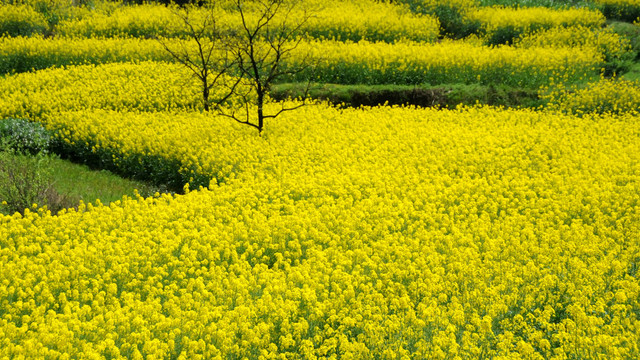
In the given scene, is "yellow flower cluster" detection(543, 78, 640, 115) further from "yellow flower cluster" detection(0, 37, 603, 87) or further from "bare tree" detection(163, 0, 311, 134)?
"bare tree" detection(163, 0, 311, 134)

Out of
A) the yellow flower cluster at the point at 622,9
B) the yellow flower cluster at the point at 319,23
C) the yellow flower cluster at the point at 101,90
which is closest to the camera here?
the yellow flower cluster at the point at 101,90

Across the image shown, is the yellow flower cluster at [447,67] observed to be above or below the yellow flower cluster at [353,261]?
above

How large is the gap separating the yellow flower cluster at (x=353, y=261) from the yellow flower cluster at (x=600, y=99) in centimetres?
388

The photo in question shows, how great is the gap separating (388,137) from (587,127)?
5.45 m

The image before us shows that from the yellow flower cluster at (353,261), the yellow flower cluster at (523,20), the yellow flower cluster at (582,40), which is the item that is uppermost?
the yellow flower cluster at (523,20)

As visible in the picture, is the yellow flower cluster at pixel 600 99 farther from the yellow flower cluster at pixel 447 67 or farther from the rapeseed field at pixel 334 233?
the yellow flower cluster at pixel 447 67

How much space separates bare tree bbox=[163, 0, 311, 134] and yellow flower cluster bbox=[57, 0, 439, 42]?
2.38 ft

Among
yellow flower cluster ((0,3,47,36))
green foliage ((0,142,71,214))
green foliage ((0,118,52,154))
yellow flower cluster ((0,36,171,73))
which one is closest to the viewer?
green foliage ((0,142,71,214))

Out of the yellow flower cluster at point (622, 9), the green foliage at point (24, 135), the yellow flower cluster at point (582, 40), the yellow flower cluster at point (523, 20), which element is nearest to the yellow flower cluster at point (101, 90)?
the green foliage at point (24, 135)

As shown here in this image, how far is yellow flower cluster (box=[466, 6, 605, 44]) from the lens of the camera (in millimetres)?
26172

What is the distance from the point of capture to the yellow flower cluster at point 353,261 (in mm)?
6582

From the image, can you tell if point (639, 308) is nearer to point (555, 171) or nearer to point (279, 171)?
point (555, 171)

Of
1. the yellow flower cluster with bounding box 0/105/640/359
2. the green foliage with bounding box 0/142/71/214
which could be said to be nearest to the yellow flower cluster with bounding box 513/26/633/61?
the yellow flower cluster with bounding box 0/105/640/359

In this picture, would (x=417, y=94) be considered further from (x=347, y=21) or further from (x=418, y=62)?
(x=347, y=21)
